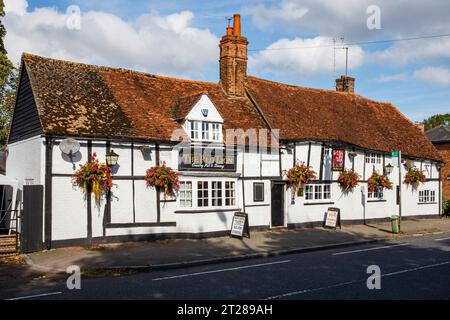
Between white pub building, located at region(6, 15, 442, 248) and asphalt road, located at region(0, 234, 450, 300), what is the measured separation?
5252 mm

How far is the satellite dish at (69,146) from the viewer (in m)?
16.6

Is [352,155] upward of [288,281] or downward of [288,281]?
upward

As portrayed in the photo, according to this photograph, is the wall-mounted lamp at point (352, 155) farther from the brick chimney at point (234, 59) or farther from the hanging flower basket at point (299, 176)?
the brick chimney at point (234, 59)

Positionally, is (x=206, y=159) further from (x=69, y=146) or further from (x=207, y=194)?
(x=69, y=146)

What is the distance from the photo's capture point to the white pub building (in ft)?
56.7

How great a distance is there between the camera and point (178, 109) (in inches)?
823

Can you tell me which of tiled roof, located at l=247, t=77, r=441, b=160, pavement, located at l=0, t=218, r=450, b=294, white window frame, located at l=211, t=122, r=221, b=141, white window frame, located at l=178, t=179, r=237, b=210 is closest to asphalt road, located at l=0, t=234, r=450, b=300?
pavement, located at l=0, t=218, r=450, b=294

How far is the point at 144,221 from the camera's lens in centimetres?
1852

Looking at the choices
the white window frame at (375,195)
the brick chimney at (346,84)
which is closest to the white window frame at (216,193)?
the white window frame at (375,195)

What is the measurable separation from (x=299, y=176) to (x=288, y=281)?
37.7 feet

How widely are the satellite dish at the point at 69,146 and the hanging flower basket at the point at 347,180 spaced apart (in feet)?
44.6

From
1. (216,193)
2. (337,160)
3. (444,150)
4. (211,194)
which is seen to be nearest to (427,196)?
(444,150)
